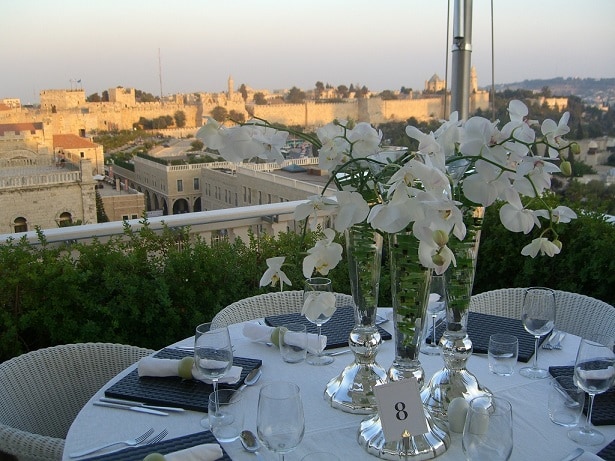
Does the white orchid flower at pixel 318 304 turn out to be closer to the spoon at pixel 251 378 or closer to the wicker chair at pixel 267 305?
the spoon at pixel 251 378

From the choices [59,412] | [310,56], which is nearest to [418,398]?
[59,412]

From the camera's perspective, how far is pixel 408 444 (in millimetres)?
1082

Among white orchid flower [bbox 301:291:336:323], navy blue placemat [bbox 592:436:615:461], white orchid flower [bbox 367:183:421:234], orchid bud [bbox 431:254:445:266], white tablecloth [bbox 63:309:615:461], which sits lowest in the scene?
white tablecloth [bbox 63:309:615:461]

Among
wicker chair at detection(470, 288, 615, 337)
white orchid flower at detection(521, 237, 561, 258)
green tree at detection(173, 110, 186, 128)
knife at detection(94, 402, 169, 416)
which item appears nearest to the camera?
white orchid flower at detection(521, 237, 561, 258)

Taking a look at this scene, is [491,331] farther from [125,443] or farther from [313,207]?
[125,443]

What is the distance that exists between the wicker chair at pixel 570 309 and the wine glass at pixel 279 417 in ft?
4.09

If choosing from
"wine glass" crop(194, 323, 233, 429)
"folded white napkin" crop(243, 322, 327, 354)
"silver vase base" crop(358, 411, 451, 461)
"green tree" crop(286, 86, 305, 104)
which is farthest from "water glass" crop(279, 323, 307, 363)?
"green tree" crop(286, 86, 305, 104)

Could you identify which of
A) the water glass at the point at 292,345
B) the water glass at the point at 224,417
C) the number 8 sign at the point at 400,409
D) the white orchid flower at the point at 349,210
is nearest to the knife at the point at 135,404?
the water glass at the point at 224,417

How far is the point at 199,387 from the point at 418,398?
566 mm

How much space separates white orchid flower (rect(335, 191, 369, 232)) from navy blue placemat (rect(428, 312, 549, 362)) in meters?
0.83

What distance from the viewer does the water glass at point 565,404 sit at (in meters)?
1.20

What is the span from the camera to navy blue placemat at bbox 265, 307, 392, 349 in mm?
1656

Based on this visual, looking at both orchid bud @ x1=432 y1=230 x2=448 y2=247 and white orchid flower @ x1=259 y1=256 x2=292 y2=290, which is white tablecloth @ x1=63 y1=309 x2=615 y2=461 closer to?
white orchid flower @ x1=259 y1=256 x2=292 y2=290

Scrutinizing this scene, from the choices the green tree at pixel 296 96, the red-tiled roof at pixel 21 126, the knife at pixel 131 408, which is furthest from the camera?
the green tree at pixel 296 96
